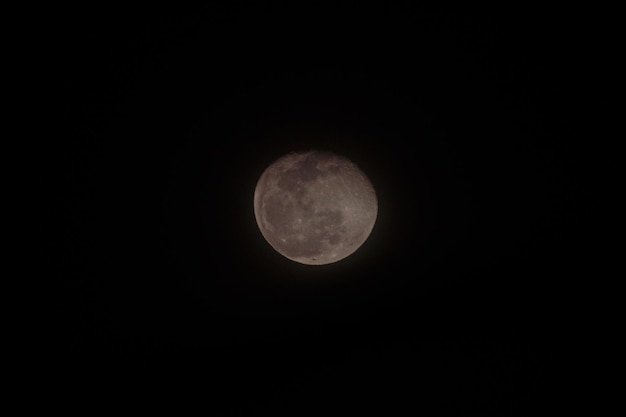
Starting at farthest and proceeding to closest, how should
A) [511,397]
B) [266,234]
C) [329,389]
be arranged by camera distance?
[329,389] → [511,397] → [266,234]

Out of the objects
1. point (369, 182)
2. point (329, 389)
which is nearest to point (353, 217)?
point (369, 182)

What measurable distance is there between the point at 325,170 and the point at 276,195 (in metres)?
0.44

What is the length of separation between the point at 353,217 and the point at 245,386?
2.41 meters

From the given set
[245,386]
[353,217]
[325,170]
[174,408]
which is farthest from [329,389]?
[325,170]

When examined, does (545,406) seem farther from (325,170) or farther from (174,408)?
(174,408)

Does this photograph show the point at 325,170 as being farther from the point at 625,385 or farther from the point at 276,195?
the point at 625,385

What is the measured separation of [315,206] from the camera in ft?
10.2

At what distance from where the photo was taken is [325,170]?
3184mm

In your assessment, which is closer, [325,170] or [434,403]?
[325,170]

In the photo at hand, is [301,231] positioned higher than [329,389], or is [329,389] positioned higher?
[301,231]

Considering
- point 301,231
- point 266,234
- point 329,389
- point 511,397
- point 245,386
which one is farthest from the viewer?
point 245,386

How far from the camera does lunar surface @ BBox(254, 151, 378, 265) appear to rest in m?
3.12

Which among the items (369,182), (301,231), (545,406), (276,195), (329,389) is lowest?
(545,406)

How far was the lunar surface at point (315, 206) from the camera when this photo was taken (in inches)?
123
